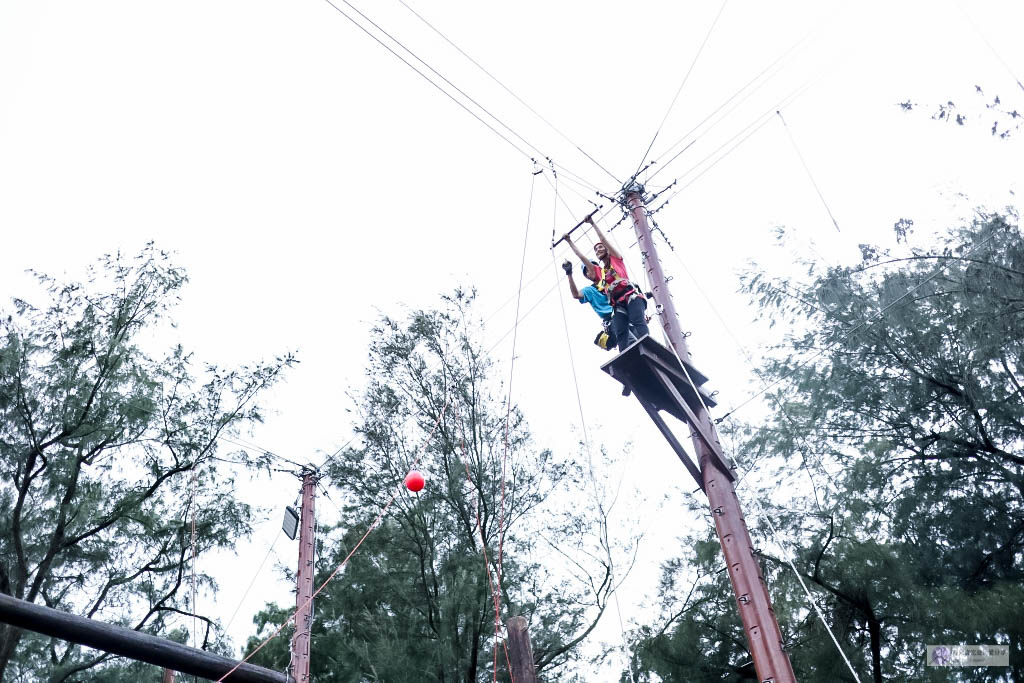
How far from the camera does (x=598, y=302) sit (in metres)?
7.04

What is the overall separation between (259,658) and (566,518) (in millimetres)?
7646

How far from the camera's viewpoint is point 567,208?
8750mm

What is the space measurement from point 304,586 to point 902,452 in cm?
805

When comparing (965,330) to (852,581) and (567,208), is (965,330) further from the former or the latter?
(567,208)

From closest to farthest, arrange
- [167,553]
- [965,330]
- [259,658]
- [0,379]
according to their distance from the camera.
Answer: [965,330] → [0,379] → [167,553] → [259,658]

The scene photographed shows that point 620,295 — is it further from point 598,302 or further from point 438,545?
point 438,545

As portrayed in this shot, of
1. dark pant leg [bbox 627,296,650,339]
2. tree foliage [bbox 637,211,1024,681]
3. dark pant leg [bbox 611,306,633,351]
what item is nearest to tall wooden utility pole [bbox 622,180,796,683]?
dark pant leg [bbox 627,296,650,339]

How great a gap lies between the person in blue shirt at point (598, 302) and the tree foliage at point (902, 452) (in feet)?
13.7

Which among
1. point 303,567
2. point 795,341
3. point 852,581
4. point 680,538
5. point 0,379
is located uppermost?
point 0,379

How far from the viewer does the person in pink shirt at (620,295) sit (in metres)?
6.82

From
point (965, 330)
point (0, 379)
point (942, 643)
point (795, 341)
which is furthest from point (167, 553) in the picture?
point (965, 330)

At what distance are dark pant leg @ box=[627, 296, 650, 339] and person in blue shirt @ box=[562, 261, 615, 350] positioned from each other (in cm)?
19

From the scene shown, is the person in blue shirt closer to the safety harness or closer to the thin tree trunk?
the safety harness

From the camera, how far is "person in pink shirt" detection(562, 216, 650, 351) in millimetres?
6816
